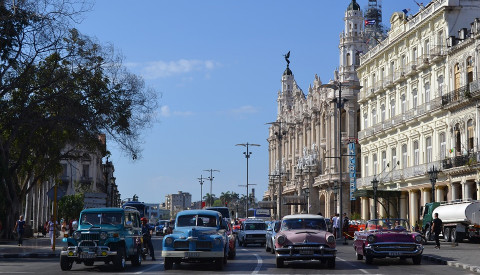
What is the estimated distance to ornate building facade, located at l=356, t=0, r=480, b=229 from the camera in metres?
49.3

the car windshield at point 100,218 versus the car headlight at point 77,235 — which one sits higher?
the car windshield at point 100,218

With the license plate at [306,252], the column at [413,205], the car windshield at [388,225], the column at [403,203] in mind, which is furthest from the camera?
the column at [403,203]

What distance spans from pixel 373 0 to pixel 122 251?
9458 cm

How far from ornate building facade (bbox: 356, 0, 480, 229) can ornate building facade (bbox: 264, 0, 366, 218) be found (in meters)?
7.79

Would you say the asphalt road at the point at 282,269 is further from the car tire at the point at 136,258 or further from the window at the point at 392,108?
the window at the point at 392,108

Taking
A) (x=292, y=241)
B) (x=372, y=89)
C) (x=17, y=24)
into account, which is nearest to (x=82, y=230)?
(x=292, y=241)

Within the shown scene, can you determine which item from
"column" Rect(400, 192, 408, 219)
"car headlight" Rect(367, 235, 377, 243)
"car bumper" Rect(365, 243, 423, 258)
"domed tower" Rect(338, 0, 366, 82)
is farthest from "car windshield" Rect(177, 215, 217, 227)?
"domed tower" Rect(338, 0, 366, 82)

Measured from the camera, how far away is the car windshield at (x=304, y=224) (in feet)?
79.6

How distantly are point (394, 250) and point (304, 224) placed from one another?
315cm

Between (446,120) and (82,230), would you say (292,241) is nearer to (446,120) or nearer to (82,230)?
(82,230)

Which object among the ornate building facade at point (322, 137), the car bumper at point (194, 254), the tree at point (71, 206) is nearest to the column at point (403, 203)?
the ornate building facade at point (322, 137)

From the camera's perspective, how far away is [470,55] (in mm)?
48812

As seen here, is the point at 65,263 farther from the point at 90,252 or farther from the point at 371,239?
the point at 371,239

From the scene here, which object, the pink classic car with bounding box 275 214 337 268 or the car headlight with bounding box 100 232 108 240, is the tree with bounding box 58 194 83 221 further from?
the pink classic car with bounding box 275 214 337 268
